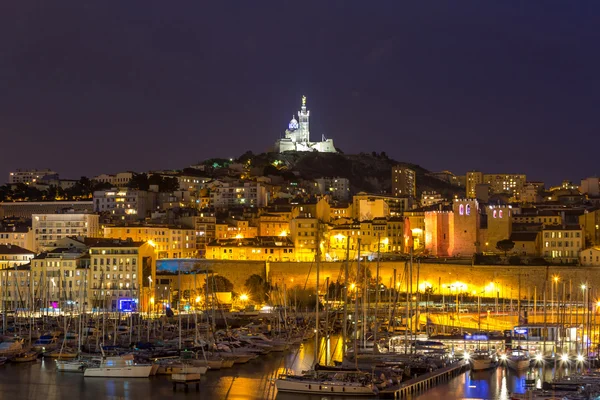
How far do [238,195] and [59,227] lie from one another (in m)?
15.9

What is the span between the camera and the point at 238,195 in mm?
76500

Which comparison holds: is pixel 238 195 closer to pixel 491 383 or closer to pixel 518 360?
pixel 518 360

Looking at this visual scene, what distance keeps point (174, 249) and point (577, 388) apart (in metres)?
37.0

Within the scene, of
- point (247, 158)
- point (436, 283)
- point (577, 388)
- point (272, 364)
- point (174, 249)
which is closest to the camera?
point (577, 388)

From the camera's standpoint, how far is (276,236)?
63.4m

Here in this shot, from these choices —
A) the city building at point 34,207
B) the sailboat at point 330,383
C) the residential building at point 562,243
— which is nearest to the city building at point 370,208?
the residential building at point 562,243

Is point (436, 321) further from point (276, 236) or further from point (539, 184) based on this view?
point (539, 184)

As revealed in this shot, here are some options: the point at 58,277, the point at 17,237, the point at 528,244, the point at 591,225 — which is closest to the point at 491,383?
the point at 58,277

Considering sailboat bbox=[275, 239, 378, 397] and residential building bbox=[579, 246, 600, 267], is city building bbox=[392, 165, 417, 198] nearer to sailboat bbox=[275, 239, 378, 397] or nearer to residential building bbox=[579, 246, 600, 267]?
residential building bbox=[579, 246, 600, 267]

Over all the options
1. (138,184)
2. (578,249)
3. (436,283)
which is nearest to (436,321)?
(436,283)

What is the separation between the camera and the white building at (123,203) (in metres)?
73.4

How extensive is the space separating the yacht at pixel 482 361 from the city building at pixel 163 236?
29.2 m

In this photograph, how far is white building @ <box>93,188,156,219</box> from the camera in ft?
241

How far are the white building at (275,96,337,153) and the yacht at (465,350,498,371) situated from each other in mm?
78862
